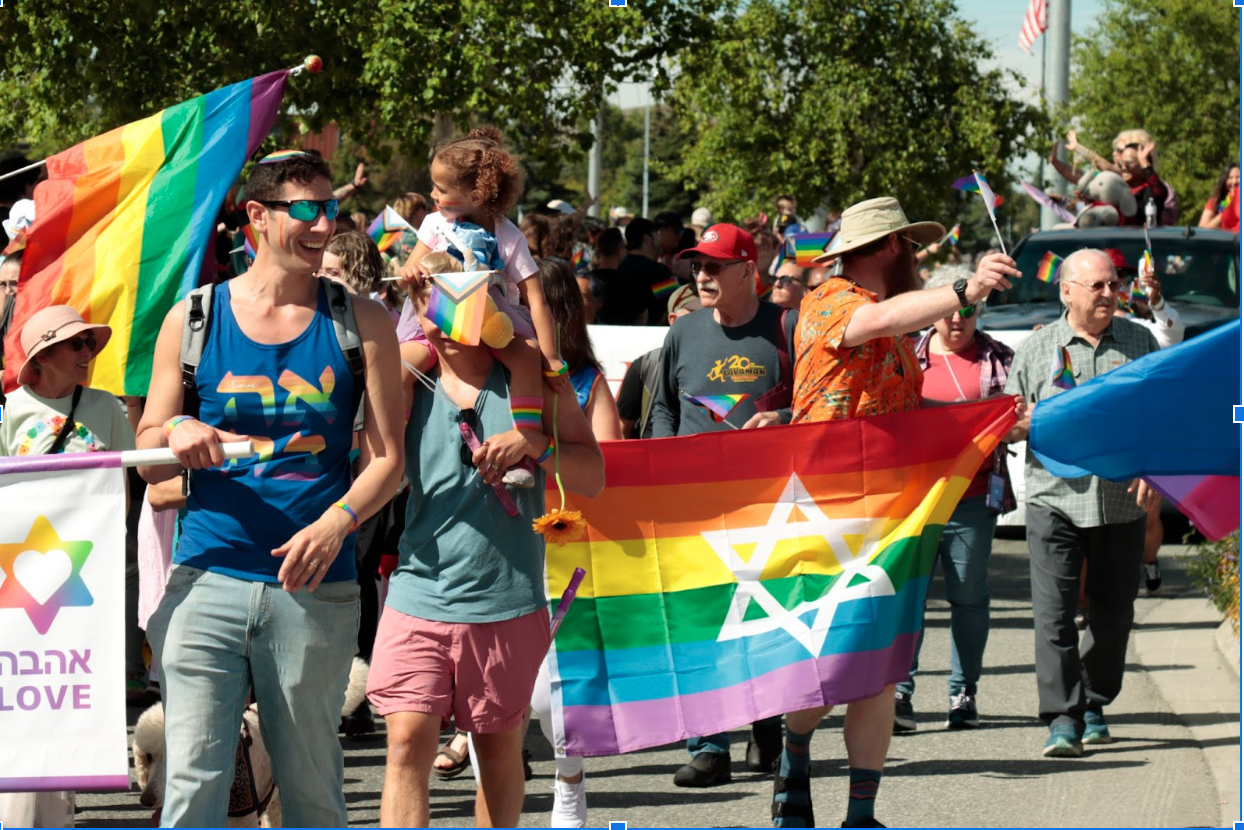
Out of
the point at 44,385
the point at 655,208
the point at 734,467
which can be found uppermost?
the point at 44,385

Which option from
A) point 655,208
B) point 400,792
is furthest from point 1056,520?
point 655,208

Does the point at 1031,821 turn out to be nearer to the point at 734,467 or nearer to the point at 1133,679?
the point at 734,467

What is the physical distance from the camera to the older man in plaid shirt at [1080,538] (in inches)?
289

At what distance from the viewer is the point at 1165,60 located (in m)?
36.9

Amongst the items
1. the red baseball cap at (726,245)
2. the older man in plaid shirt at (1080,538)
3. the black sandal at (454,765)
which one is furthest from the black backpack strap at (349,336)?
the older man in plaid shirt at (1080,538)

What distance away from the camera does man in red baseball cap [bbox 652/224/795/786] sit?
6.79m

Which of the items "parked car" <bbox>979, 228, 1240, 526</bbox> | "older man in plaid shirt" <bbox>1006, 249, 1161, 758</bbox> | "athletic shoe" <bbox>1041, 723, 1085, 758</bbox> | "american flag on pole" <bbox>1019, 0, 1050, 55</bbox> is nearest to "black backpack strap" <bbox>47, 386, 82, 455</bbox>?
"older man in plaid shirt" <bbox>1006, 249, 1161, 758</bbox>

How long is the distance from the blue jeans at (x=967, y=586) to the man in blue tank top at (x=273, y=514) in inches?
162

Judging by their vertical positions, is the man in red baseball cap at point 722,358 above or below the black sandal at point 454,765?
above

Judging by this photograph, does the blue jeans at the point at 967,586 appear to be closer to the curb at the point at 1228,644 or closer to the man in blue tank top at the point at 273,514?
the curb at the point at 1228,644

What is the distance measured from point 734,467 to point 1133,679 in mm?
3733

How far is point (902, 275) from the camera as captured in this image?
19.6 ft

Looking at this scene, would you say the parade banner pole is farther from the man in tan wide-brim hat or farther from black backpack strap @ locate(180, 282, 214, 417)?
the man in tan wide-brim hat

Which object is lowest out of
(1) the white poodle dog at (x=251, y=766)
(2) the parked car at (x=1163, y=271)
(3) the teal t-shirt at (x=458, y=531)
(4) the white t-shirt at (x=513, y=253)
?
(1) the white poodle dog at (x=251, y=766)
